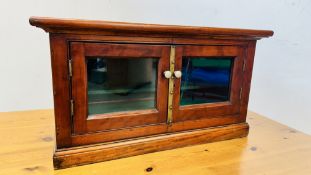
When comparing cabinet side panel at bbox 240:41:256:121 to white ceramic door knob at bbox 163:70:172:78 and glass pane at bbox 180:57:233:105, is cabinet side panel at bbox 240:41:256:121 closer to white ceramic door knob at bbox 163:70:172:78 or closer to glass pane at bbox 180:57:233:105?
glass pane at bbox 180:57:233:105

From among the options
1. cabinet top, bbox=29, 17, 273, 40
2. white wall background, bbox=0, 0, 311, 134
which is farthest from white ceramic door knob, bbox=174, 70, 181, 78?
white wall background, bbox=0, 0, 311, 134

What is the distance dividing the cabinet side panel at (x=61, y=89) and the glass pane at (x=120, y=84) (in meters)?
0.06

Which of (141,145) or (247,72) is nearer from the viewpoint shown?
(141,145)

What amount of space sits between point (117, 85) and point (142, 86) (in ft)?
0.24

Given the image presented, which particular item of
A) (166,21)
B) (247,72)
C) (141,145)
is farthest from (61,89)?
(166,21)

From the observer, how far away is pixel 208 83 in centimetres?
78

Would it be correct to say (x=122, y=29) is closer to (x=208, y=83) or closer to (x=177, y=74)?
(x=177, y=74)

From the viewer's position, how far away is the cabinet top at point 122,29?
51cm

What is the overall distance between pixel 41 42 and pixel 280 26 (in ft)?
3.47

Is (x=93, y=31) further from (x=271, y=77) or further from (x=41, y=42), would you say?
(x=271, y=77)

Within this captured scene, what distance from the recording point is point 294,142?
2.64 ft

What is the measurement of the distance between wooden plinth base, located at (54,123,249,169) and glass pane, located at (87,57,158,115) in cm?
10

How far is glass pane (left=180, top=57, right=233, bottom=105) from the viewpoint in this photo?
2.38 ft

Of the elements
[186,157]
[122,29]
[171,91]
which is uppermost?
[122,29]
